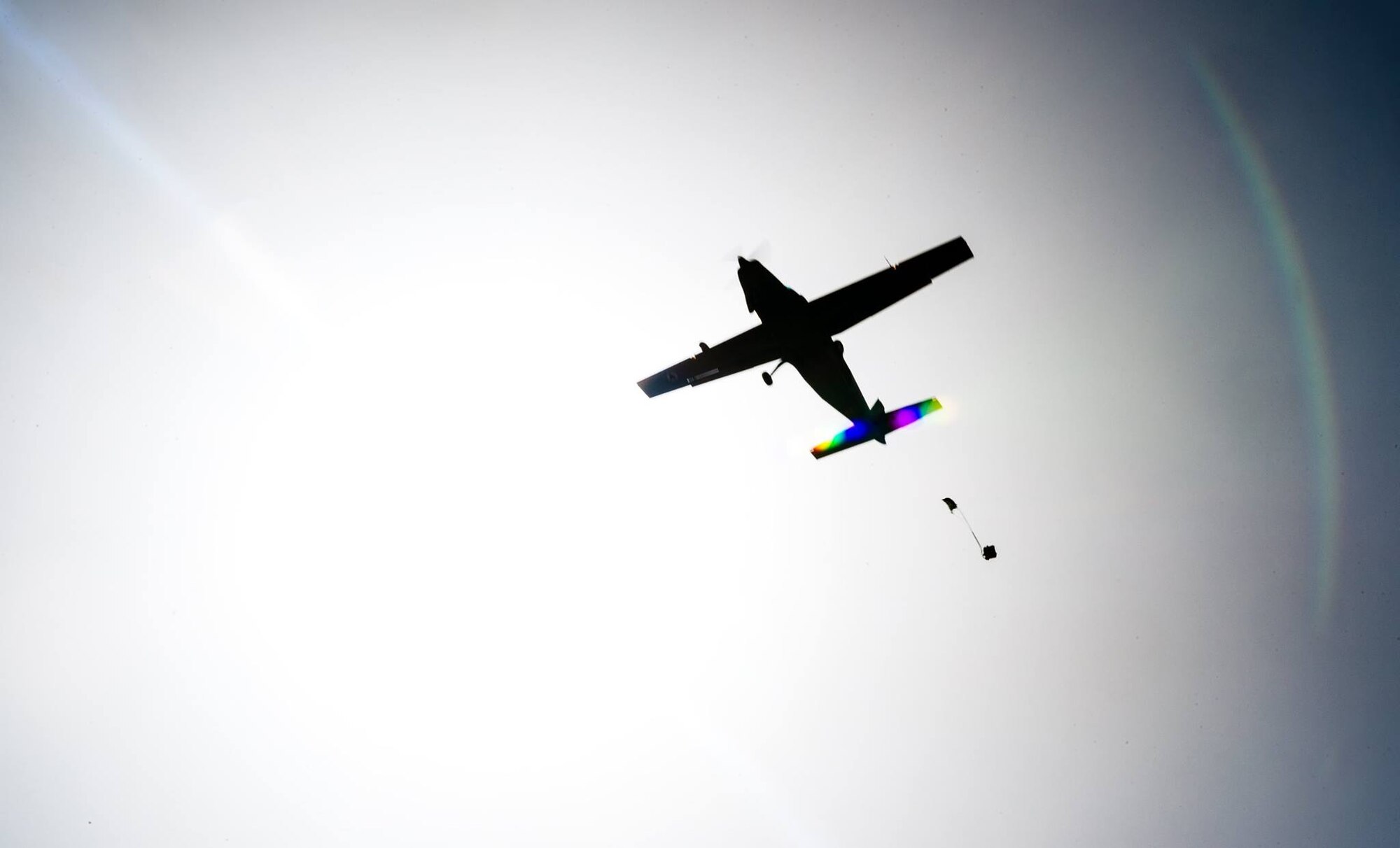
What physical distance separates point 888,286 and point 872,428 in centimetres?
585

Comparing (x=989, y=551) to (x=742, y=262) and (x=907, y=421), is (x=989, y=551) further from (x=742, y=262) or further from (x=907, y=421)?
(x=742, y=262)

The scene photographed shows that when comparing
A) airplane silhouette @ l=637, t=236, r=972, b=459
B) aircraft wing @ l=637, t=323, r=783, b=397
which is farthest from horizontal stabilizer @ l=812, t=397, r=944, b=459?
aircraft wing @ l=637, t=323, r=783, b=397

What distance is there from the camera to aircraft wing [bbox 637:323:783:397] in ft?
67.9

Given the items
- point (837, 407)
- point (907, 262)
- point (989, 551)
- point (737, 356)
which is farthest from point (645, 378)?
point (989, 551)

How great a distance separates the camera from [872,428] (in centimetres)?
2259

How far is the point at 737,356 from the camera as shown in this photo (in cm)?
2114

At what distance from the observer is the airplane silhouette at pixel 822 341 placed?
19.5 m

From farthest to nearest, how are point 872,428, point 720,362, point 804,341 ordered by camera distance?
1. point 872,428
2. point 720,362
3. point 804,341

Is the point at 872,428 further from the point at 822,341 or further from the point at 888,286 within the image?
the point at 888,286

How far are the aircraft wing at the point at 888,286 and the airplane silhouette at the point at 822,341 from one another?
0.08 ft

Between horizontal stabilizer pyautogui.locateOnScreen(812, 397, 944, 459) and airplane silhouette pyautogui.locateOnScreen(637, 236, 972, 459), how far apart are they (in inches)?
1.1

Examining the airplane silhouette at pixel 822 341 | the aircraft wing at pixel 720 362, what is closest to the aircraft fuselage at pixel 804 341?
the airplane silhouette at pixel 822 341

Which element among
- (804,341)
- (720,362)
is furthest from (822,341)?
(720,362)

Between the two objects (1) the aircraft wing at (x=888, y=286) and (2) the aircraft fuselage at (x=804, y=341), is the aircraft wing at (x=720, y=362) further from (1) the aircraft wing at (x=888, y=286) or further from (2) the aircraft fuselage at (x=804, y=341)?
(1) the aircraft wing at (x=888, y=286)
